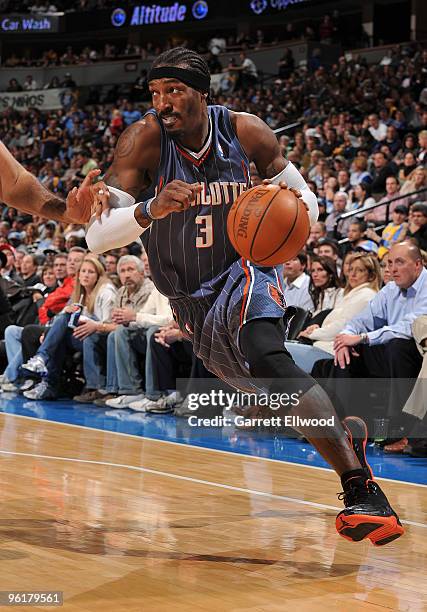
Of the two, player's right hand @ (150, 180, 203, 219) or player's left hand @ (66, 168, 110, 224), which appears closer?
player's right hand @ (150, 180, 203, 219)

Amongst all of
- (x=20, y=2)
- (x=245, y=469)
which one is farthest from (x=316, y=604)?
(x=20, y=2)

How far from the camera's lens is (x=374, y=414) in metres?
6.45

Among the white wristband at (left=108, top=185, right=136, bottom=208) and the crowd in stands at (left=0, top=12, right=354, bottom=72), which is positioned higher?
the crowd in stands at (left=0, top=12, right=354, bottom=72)

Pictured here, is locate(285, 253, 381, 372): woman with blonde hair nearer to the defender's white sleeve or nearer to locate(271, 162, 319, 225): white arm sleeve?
locate(271, 162, 319, 225): white arm sleeve

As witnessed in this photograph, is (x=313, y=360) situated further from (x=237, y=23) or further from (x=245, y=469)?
(x=237, y=23)

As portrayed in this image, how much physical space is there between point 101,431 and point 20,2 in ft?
92.3

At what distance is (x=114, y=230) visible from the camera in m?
3.58

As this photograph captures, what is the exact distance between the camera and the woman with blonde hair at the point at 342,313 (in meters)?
6.82

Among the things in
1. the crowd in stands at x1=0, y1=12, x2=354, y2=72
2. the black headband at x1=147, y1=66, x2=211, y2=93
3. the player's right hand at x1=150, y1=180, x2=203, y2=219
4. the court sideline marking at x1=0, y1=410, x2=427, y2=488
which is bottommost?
the court sideline marking at x1=0, y1=410, x2=427, y2=488

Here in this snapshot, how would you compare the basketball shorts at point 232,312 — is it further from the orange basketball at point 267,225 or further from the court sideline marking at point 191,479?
the court sideline marking at point 191,479

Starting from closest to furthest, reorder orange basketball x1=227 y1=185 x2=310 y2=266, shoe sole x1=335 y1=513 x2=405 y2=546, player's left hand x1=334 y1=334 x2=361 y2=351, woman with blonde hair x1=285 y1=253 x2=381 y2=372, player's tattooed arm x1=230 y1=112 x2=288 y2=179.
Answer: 1. shoe sole x1=335 y1=513 x2=405 y2=546
2. orange basketball x1=227 y1=185 x2=310 y2=266
3. player's tattooed arm x1=230 y1=112 x2=288 y2=179
4. player's left hand x1=334 y1=334 x2=361 y2=351
5. woman with blonde hair x1=285 y1=253 x2=381 y2=372

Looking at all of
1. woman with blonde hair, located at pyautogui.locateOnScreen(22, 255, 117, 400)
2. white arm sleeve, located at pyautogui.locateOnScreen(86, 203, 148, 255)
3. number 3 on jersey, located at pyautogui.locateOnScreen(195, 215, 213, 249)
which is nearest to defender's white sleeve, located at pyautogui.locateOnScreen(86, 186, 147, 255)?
white arm sleeve, located at pyautogui.locateOnScreen(86, 203, 148, 255)

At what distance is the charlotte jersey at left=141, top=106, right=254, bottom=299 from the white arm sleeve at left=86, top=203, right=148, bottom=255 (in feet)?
1.03

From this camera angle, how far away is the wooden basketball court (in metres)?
2.96
